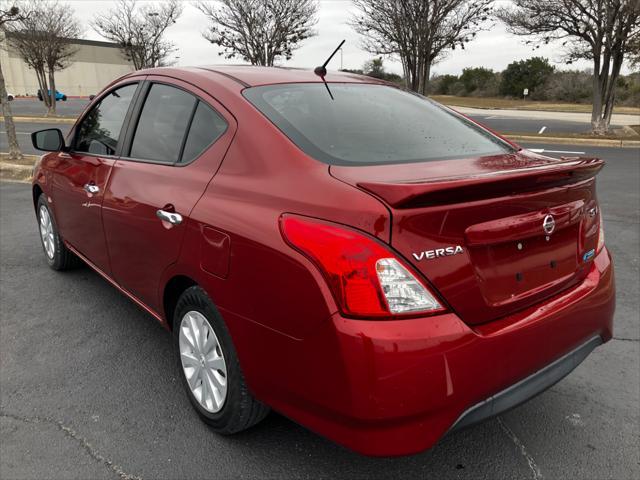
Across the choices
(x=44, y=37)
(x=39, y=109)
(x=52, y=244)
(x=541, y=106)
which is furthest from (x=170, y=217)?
(x=541, y=106)

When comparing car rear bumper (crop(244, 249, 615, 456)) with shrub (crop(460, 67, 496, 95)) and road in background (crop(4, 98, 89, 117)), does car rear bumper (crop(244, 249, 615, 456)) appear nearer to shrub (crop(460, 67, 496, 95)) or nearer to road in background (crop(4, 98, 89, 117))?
road in background (crop(4, 98, 89, 117))

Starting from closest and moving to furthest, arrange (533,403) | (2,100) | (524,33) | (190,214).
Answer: (190,214), (533,403), (2,100), (524,33)

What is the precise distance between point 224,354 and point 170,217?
67cm

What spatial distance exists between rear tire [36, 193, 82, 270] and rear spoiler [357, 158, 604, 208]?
341 centimetres

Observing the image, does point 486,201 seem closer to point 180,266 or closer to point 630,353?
point 180,266

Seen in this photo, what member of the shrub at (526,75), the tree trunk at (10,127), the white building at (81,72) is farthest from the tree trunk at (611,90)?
the white building at (81,72)

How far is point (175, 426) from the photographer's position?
243 cm

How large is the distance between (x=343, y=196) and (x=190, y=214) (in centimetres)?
82

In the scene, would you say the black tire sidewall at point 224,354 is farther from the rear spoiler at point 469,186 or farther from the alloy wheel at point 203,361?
the rear spoiler at point 469,186

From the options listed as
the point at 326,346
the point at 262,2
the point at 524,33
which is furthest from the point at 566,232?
the point at 262,2

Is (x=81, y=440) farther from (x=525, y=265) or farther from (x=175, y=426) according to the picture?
(x=525, y=265)

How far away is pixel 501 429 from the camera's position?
242cm

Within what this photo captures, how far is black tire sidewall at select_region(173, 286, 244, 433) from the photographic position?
2.10 m

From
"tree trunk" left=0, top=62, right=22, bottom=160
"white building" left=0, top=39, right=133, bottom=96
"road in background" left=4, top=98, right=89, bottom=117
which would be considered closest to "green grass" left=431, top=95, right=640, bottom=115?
"road in background" left=4, top=98, right=89, bottom=117
